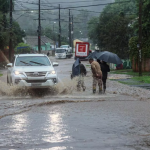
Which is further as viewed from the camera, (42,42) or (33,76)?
(42,42)

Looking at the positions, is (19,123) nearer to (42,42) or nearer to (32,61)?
(32,61)

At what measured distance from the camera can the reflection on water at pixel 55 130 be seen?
7.45m

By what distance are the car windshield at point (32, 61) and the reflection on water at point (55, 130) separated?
5.98 m

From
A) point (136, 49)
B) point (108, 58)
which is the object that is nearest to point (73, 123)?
point (108, 58)

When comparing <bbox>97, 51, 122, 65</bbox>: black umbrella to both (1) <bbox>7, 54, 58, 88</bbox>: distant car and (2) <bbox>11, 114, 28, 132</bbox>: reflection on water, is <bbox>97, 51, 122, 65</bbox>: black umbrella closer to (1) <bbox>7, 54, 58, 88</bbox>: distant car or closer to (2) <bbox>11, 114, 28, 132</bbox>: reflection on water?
(1) <bbox>7, 54, 58, 88</bbox>: distant car

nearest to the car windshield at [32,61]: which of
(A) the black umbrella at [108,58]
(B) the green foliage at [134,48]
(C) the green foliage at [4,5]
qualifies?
(A) the black umbrella at [108,58]

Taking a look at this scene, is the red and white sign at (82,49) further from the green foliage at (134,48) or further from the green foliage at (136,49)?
the green foliage at (134,48)

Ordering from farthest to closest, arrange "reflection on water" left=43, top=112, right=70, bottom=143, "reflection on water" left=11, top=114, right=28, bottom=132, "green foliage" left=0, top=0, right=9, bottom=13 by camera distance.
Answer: "green foliage" left=0, top=0, right=9, bottom=13 → "reflection on water" left=11, top=114, right=28, bottom=132 → "reflection on water" left=43, top=112, right=70, bottom=143

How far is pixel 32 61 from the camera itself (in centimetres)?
1622

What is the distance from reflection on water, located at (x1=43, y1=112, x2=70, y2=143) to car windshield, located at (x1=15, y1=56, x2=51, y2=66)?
5977 mm

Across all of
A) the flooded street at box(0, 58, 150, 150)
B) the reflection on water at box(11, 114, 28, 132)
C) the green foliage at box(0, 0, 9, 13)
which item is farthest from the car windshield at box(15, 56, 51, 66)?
the green foliage at box(0, 0, 9, 13)

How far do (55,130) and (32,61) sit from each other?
8230mm

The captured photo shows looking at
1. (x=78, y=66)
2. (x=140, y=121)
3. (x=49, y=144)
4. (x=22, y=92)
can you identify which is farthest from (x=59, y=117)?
(x=78, y=66)

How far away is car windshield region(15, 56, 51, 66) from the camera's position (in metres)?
16.1
